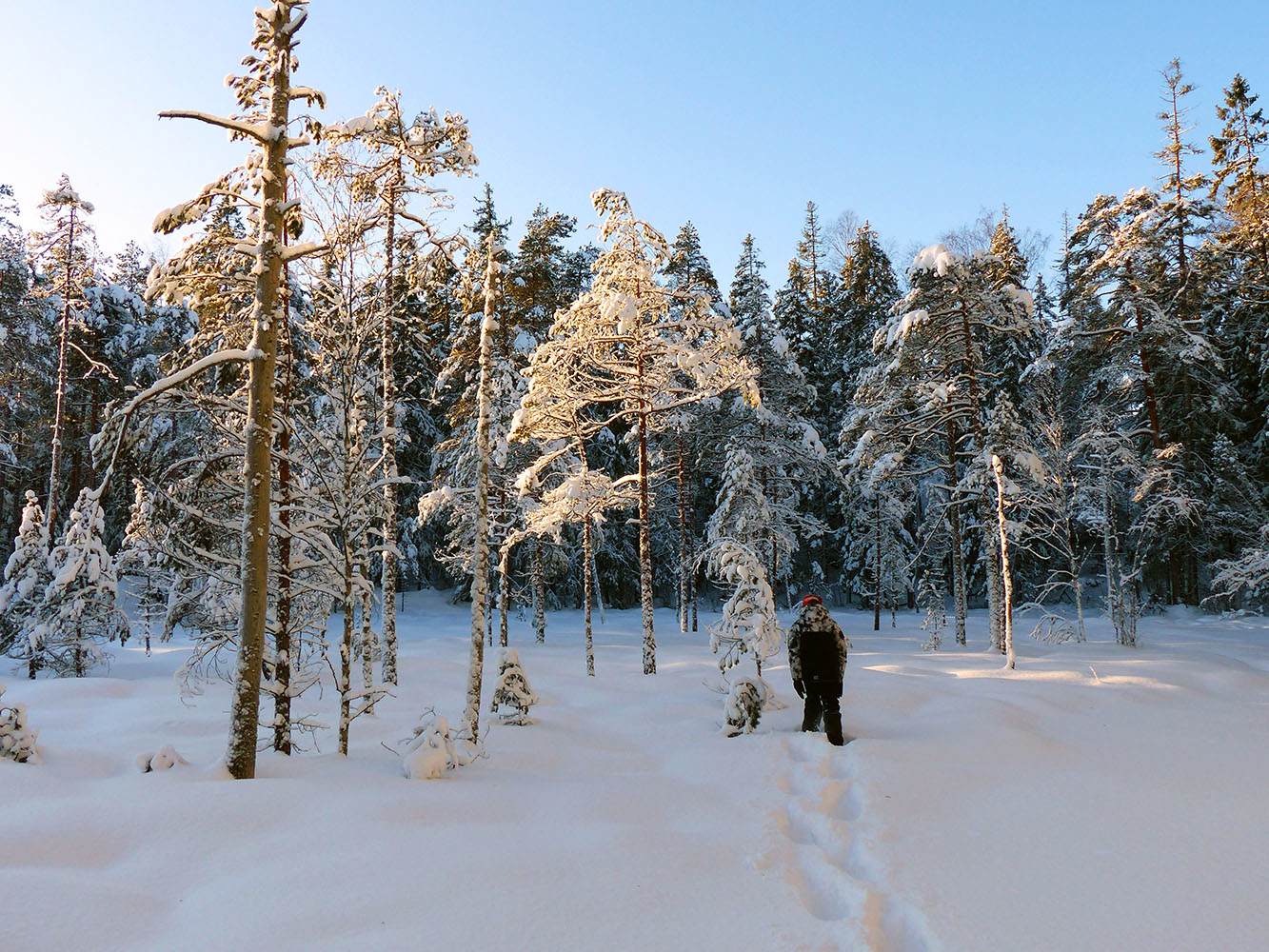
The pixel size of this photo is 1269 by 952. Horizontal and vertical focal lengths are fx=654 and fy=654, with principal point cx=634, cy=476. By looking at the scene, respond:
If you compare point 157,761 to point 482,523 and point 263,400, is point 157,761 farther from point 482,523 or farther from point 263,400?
point 482,523

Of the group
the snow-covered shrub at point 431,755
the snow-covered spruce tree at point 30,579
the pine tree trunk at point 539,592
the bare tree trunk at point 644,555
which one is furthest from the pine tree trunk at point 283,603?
the pine tree trunk at point 539,592

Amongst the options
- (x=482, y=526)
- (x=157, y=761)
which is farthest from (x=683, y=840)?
(x=482, y=526)

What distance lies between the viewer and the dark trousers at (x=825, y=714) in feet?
27.9

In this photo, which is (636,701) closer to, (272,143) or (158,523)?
(158,523)

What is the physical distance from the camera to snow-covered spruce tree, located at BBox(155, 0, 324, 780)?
7336mm

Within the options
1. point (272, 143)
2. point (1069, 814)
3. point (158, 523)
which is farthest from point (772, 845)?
point (272, 143)

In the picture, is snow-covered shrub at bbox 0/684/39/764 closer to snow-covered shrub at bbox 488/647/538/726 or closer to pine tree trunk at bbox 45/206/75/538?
snow-covered shrub at bbox 488/647/538/726

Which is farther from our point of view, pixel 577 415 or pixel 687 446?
pixel 687 446

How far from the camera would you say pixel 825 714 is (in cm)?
862

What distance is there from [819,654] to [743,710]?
1.50m

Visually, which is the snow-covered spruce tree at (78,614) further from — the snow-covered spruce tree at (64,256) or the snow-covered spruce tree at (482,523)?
the snow-covered spruce tree at (482,523)

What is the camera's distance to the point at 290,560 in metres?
10.0

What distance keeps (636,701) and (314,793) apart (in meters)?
7.57

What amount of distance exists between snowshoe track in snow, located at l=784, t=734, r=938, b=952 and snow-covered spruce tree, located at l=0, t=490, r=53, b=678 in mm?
20796
